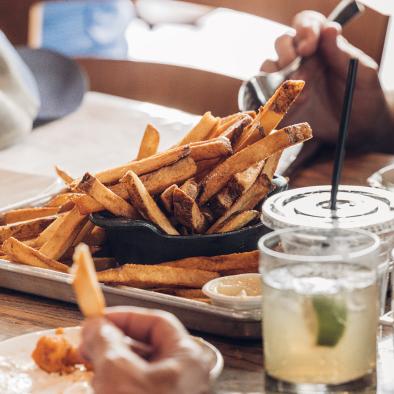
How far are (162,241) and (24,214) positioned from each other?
0.38 meters

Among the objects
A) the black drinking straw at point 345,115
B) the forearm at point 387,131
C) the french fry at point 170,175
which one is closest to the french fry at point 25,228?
the french fry at point 170,175

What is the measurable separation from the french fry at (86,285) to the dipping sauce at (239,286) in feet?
1.32

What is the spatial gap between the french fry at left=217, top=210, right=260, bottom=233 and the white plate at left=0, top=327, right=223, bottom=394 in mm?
273

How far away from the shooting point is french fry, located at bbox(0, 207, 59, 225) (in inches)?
62.5

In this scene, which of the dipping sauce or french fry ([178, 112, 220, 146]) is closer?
the dipping sauce

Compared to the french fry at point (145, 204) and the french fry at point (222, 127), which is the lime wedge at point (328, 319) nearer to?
the french fry at point (145, 204)

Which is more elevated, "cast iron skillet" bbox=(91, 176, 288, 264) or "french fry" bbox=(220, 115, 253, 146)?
"french fry" bbox=(220, 115, 253, 146)

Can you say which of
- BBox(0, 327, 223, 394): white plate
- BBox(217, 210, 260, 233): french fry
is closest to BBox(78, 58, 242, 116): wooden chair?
BBox(217, 210, 260, 233): french fry

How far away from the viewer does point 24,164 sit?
7.48 ft

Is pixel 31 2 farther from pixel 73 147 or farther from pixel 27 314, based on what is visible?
pixel 27 314

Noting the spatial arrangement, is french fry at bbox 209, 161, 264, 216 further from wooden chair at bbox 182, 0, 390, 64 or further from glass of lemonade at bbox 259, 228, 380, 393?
wooden chair at bbox 182, 0, 390, 64

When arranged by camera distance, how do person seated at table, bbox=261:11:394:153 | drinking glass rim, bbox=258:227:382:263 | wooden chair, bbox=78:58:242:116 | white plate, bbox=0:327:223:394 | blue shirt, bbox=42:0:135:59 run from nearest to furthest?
drinking glass rim, bbox=258:227:382:263 < white plate, bbox=0:327:223:394 < person seated at table, bbox=261:11:394:153 < wooden chair, bbox=78:58:242:116 < blue shirt, bbox=42:0:135:59

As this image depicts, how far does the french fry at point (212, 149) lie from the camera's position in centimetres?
135

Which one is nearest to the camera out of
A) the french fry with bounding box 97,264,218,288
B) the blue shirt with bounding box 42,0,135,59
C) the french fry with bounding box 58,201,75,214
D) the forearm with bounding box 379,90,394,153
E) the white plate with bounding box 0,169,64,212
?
the french fry with bounding box 97,264,218,288
